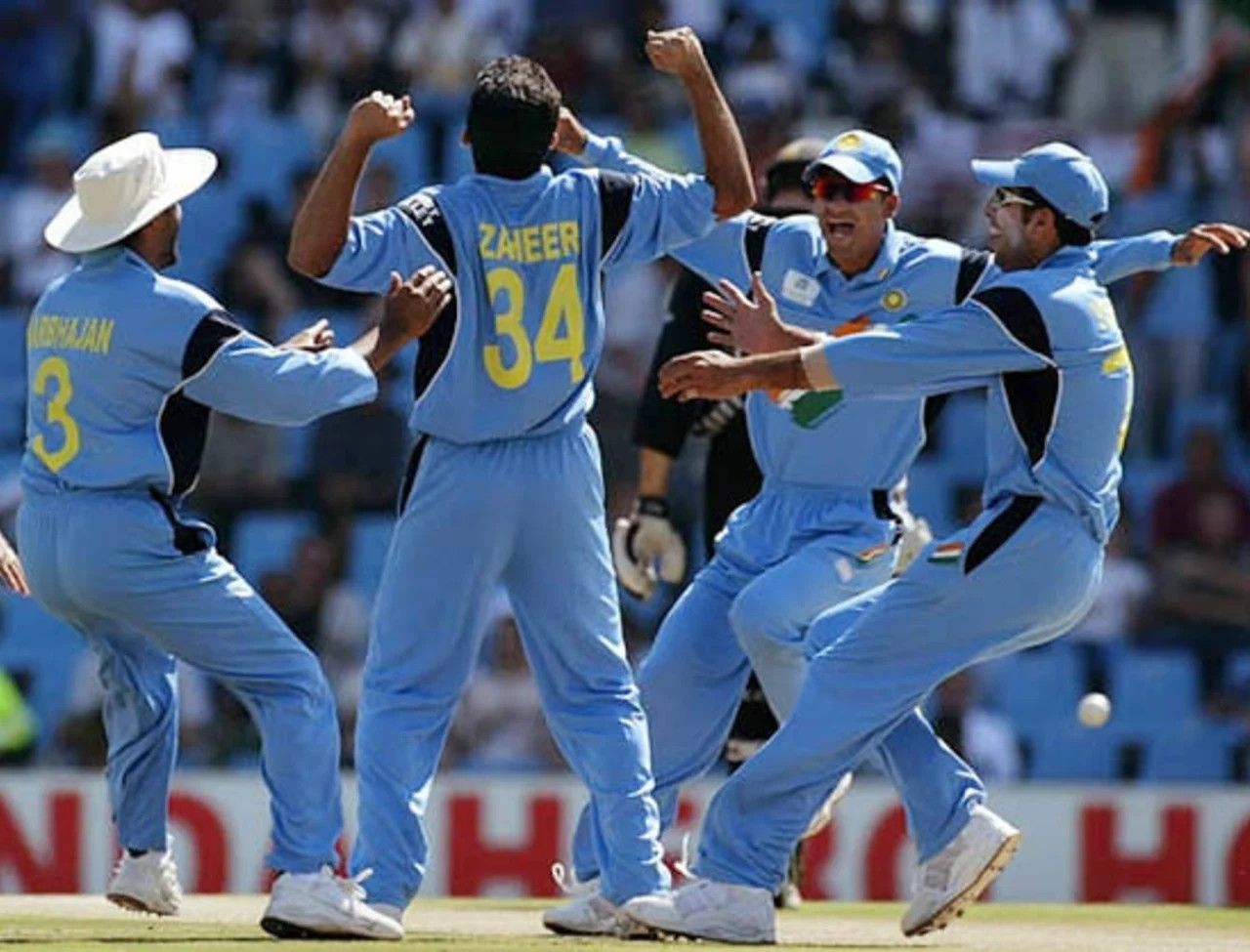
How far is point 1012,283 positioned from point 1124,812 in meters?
6.16

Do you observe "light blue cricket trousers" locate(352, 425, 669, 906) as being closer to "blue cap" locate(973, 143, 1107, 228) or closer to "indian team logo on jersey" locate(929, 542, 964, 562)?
"indian team logo on jersey" locate(929, 542, 964, 562)

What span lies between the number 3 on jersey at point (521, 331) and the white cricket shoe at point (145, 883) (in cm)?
179

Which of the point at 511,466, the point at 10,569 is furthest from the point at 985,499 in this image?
the point at 10,569

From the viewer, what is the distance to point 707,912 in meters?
8.97

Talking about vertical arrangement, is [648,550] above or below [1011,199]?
below

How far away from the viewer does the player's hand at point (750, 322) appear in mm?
8961

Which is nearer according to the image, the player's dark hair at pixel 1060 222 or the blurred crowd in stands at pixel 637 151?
the player's dark hair at pixel 1060 222

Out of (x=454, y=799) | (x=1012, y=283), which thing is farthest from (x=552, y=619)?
(x=454, y=799)

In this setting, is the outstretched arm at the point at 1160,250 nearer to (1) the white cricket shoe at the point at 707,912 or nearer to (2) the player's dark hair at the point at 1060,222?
(2) the player's dark hair at the point at 1060,222

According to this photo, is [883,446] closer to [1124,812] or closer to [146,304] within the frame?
[146,304]

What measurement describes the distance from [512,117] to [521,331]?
0.56m

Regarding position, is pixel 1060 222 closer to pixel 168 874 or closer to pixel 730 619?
pixel 730 619

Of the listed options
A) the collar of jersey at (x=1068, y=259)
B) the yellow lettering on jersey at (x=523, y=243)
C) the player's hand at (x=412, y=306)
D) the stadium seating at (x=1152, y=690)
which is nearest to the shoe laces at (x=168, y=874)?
the player's hand at (x=412, y=306)

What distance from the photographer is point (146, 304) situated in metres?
8.82
